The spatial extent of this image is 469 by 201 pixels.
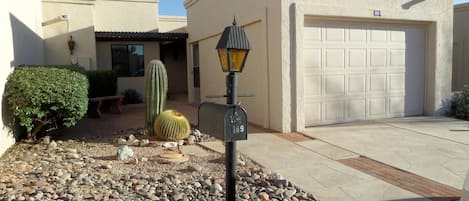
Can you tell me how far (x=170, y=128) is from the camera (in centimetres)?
654

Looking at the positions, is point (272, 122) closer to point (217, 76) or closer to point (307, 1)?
point (307, 1)

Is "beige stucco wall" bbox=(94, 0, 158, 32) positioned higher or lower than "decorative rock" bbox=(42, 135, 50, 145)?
higher

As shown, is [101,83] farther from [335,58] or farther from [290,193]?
[290,193]

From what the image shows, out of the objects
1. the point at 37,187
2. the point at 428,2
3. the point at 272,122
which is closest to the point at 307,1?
the point at 272,122

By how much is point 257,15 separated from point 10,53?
15.9ft

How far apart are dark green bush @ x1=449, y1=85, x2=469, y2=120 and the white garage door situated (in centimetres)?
84

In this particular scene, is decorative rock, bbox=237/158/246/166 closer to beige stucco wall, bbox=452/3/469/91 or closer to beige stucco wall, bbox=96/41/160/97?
beige stucco wall, bbox=96/41/160/97

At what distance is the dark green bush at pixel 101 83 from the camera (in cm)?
1120

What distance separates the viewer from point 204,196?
3.87 metres

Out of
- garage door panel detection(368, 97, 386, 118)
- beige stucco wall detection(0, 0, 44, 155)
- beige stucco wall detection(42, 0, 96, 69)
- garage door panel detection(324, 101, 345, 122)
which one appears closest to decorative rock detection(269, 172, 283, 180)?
garage door panel detection(324, 101, 345, 122)

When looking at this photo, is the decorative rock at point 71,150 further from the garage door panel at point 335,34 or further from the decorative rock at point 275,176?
the garage door panel at point 335,34

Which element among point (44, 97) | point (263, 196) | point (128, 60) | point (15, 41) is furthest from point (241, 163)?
point (128, 60)

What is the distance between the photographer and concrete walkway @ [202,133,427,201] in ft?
12.8

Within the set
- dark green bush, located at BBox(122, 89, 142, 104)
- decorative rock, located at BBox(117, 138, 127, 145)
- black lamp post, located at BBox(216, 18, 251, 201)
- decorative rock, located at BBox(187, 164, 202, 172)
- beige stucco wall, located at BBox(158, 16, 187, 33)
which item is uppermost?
beige stucco wall, located at BBox(158, 16, 187, 33)
